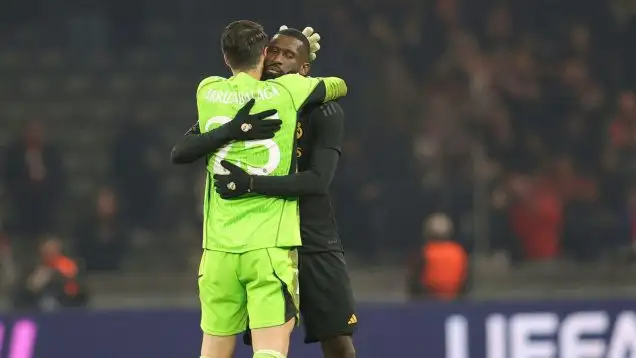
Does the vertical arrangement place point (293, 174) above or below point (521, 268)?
above

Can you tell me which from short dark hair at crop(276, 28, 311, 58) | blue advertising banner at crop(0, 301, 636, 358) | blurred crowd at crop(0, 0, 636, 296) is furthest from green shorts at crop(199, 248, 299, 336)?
blurred crowd at crop(0, 0, 636, 296)

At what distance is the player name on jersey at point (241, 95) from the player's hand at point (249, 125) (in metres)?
0.04

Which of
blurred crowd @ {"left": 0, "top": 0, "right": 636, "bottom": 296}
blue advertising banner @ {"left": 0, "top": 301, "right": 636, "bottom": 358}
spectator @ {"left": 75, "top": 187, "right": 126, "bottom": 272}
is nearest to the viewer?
blue advertising banner @ {"left": 0, "top": 301, "right": 636, "bottom": 358}

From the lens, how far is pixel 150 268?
11.2 meters

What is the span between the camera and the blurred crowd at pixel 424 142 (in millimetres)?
11305

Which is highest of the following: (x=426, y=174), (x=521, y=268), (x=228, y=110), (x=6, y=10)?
(x=6, y=10)

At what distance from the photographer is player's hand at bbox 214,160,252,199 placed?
510 centimetres

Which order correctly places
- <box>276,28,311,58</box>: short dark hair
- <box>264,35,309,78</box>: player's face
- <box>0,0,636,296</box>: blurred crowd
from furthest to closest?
<box>0,0,636,296</box>: blurred crowd
<box>276,28,311,58</box>: short dark hair
<box>264,35,309,78</box>: player's face

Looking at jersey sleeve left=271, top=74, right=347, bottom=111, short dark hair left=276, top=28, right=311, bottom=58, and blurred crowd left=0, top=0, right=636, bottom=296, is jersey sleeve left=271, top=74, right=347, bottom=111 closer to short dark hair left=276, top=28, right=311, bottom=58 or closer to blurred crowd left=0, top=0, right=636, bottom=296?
short dark hair left=276, top=28, right=311, bottom=58

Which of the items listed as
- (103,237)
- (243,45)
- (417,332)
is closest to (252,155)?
(243,45)

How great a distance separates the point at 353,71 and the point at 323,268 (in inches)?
227

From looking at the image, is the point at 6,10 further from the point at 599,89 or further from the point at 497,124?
the point at 599,89

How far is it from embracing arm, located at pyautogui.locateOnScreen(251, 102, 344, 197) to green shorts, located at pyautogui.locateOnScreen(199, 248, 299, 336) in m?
0.23

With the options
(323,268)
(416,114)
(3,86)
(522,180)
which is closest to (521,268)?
(522,180)
